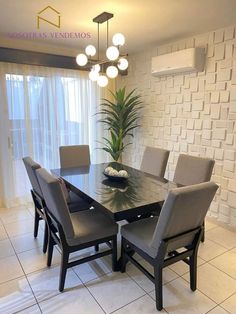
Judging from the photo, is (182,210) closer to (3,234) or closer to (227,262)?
(227,262)

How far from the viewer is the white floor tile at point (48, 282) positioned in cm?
185

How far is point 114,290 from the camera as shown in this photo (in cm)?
188

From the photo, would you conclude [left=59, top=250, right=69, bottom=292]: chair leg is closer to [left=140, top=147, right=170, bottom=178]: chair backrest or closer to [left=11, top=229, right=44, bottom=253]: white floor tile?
[left=11, top=229, right=44, bottom=253]: white floor tile

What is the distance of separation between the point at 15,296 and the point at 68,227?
68 centimetres

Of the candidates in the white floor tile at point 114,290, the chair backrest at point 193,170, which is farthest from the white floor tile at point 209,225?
the white floor tile at point 114,290

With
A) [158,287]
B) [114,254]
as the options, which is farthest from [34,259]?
[158,287]

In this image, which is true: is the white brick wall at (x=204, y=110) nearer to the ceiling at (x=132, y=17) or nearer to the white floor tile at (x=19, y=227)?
the ceiling at (x=132, y=17)

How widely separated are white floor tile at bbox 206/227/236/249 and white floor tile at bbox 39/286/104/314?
1.55 meters

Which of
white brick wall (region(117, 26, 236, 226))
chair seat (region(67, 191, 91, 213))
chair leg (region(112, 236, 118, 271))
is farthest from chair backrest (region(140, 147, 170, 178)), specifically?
chair leg (region(112, 236, 118, 271))

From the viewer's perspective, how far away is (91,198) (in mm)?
1985

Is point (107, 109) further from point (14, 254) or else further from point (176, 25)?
point (14, 254)

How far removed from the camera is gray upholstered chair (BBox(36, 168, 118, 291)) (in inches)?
67.2

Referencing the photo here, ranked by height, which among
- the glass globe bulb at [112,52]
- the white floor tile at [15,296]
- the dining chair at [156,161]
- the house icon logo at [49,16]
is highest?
the house icon logo at [49,16]

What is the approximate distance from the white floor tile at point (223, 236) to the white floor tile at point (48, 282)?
157 cm
